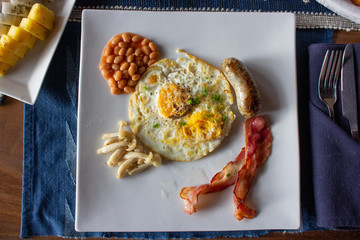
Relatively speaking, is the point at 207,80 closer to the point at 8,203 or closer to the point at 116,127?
the point at 116,127

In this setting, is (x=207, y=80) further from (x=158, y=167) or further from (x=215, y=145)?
(x=158, y=167)

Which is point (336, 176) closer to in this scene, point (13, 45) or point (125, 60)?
point (125, 60)

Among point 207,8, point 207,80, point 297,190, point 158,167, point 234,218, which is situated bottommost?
point 234,218

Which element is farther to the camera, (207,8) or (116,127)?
(207,8)

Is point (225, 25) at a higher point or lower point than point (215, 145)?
higher

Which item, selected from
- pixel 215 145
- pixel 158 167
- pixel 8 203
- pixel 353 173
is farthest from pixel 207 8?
pixel 8 203

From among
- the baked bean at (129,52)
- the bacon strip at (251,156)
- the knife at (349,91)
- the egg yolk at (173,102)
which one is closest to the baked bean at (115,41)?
the baked bean at (129,52)

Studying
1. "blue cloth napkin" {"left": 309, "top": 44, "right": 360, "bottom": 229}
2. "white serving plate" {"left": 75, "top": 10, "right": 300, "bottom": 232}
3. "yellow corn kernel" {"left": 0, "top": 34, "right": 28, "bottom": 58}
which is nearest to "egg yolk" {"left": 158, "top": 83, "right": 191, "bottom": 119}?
"white serving plate" {"left": 75, "top": 10, "right": 300, "bottom": 232}
